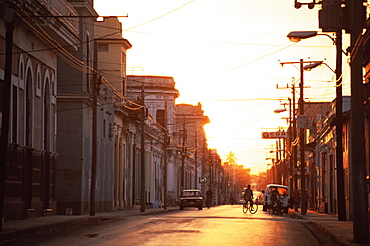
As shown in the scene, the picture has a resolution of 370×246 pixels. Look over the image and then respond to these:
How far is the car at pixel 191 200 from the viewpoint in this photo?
6794 cm

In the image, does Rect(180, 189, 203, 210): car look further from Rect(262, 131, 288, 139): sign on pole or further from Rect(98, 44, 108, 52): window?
Rect(262, 131, 288, 139): sign on pole

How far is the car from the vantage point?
Result: 67938 mm

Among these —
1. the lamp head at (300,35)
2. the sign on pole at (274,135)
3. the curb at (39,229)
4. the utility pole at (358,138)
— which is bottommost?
the curb at (39,229)

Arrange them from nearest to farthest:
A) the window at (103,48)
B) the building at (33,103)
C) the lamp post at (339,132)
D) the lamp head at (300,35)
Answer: the lamp head at (300,35) → the building at (33,103) → the lamp post at (339,132) → the window at (103,48)

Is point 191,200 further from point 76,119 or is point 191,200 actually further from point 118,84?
point 76,119

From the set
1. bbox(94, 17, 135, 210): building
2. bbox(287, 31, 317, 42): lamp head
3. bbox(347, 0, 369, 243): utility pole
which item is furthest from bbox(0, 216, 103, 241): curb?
bbox(94, 17, 135, 210): building

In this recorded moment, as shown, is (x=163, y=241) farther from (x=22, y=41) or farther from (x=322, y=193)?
(x=322, y=193)

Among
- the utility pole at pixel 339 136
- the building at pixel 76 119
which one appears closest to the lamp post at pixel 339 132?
the utility pole at pixel 339 136

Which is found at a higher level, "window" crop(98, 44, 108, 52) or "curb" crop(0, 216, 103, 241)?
"window" crop(98, 44, 108, 52)

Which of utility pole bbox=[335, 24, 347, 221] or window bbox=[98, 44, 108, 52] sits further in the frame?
window bbox=[98, 44, 108, 52]

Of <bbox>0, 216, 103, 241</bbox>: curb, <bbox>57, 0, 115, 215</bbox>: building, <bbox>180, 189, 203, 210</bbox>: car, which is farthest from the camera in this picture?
<bbox>180, 189, 203, 210</bbox>: car

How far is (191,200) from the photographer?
68312 mm

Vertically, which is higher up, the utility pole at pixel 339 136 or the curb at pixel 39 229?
the utility pole at pixel 339 136

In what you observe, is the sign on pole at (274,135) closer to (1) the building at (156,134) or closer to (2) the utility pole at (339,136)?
(1) the building at (156,134)
